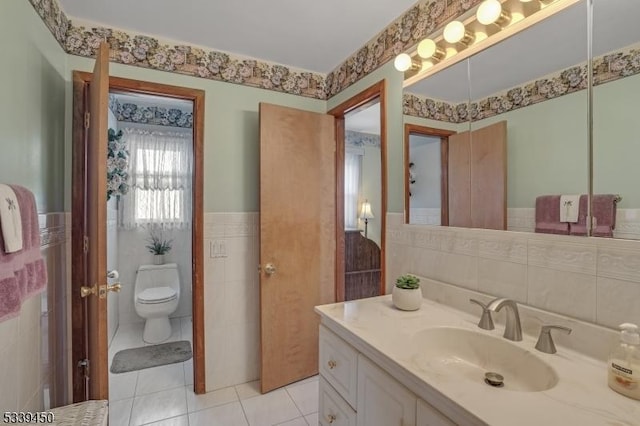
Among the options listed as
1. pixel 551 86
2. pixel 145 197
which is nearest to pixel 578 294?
pixel 551 86

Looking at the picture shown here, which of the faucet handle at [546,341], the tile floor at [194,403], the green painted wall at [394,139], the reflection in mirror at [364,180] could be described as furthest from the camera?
the reflection in mirror at [364,180]

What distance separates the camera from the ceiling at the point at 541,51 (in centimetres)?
96

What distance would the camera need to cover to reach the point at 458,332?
1199 millimetres

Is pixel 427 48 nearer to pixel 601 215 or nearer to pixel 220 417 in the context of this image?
pixel 601 215

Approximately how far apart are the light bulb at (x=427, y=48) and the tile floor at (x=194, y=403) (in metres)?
2.19

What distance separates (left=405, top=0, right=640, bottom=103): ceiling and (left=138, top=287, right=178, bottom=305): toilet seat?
288 cm

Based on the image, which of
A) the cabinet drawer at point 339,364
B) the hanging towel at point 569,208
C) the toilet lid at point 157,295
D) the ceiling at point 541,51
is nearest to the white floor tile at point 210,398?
the toilet lid at point 157,295

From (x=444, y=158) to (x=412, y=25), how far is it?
788mm

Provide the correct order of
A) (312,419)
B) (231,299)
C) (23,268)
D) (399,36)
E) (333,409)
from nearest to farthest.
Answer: (23,268) < (333,409) < (399,36) < (312,419) < (231,299)

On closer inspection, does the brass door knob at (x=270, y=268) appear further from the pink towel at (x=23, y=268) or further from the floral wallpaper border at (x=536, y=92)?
the floral wallpaper border at (x=536, y=92)

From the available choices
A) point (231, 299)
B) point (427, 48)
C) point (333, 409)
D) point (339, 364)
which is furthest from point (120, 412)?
point (427, 48)

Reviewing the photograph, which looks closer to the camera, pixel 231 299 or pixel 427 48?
pixel 427 48

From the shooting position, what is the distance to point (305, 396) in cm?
215

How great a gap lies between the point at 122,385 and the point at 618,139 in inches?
121
